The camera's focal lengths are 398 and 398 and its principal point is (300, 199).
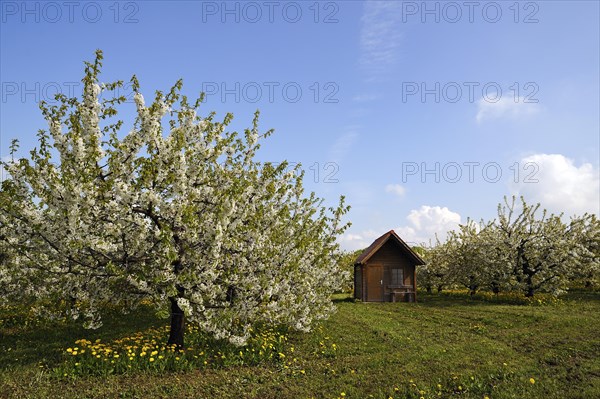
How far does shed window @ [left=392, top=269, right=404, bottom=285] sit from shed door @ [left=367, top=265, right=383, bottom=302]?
99 cm

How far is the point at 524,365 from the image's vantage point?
460 inches

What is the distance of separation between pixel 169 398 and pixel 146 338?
490cm

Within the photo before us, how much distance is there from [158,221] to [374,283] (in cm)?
2163

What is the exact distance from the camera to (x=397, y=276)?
29.6m

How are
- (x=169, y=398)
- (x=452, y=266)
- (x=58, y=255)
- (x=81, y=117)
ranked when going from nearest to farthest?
(x=169, y=398) → (x=81, y=117) → (x=58, y=255) → (x=452, y=266)

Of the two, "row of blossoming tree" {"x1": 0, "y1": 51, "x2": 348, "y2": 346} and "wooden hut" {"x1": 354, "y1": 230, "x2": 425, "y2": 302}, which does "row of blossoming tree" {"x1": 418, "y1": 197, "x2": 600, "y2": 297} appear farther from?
"row of blossoming tree" {"x1": 0, "y1": 51, "x2": 348, "y2": 346}

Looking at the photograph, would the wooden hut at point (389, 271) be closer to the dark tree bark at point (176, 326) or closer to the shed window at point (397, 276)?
the shed window at point (397, 276)

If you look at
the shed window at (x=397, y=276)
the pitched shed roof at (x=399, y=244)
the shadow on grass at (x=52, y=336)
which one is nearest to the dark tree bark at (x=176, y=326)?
the shadow on grass at (x=52, y=336)

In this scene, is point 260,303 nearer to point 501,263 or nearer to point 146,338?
point 146,338

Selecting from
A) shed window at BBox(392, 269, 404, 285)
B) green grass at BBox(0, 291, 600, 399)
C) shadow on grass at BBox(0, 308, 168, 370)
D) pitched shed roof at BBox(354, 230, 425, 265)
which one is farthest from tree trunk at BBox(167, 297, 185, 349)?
shed window at BBox(392, 269, 404, 285)

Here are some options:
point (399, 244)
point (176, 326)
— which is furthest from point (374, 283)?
point (176, 326)

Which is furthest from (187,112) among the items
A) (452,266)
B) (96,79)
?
(452,266)

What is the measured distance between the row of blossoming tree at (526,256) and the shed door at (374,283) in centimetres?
745

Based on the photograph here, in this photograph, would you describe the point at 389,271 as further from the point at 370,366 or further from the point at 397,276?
the point at 370,366
